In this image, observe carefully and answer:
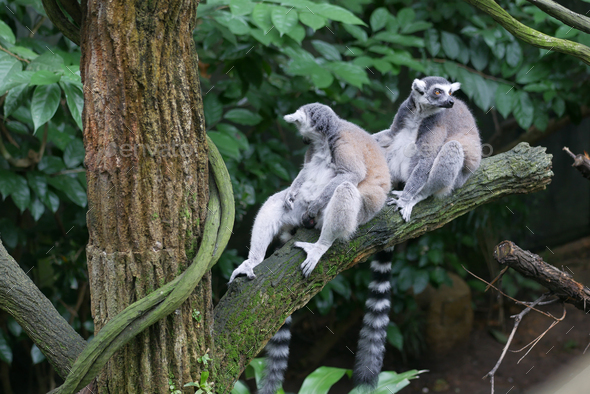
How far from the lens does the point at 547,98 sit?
4102 millimetres

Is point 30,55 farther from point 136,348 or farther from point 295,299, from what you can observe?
point 295,299

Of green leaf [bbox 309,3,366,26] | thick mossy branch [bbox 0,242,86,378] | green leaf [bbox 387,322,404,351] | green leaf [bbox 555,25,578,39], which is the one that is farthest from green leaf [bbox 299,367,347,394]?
green leaf [bbox 555,25,578,39]

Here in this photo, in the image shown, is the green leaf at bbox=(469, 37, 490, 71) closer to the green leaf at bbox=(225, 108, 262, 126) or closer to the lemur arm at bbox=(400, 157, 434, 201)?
the lemur arm at bbox=(400, 157, 434, 201)

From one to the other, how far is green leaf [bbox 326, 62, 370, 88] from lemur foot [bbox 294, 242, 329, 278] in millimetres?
1346

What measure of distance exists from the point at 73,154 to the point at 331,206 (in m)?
2.05

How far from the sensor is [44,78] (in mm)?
2123

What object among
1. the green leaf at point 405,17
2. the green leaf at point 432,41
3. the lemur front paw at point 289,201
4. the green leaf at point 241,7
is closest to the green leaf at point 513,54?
the green leaf at point 432,41

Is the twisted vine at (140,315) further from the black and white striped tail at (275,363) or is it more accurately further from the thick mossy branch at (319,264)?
the black and white striped tail at (275,363)

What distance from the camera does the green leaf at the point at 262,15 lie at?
2.68 metres

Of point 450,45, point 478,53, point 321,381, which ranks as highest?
point 450,45

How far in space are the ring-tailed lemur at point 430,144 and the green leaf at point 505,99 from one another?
0.88 m

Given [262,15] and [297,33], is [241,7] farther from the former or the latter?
[297,33]

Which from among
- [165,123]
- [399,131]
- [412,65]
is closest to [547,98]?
[412,65]

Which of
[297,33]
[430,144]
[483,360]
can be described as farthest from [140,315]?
[483,360]
